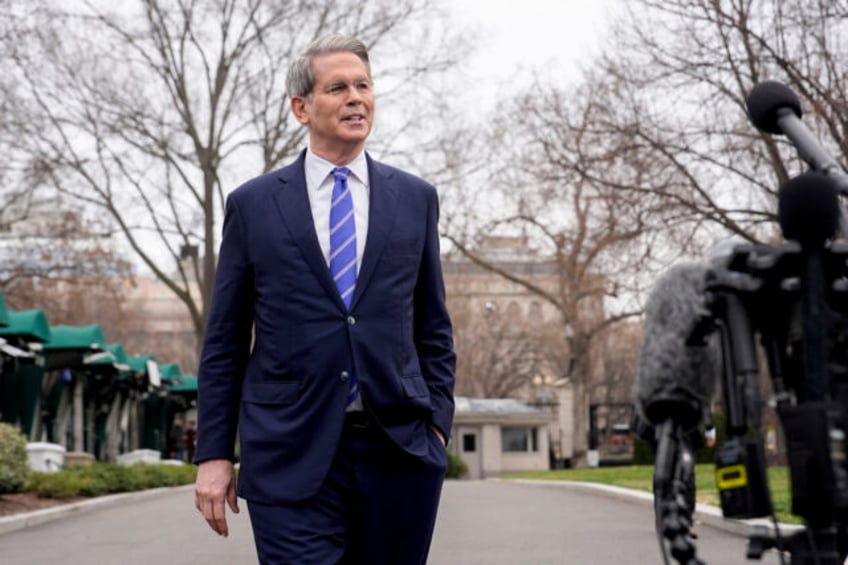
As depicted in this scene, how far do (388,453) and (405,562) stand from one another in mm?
283

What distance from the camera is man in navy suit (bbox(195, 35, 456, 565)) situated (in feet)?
11.4

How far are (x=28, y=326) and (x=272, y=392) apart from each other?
2146cm

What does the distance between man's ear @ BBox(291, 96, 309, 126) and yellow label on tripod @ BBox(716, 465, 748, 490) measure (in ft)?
5.88

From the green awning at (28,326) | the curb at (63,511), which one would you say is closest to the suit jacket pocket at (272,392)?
the curb at (63,511)

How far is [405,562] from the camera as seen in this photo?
11.6 ft

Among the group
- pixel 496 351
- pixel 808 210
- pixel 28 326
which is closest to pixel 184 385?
pixel 28 326

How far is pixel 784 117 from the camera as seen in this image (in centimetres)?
291

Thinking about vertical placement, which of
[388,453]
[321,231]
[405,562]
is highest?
[321,231]

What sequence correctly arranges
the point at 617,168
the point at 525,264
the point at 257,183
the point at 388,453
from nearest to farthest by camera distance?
the point at 388,453
the point at 257,183
the point at 617,168
the point at 525,264

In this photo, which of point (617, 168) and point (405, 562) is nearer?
point (405, 562)

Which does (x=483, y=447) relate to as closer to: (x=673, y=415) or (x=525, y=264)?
(x=525, y=264)

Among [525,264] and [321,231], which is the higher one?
[525,264]

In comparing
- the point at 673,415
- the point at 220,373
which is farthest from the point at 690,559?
the point at 220,373

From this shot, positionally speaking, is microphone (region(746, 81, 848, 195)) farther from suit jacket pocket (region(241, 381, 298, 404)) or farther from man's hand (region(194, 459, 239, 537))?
man's hand (region(194, 459, 239, 537))
